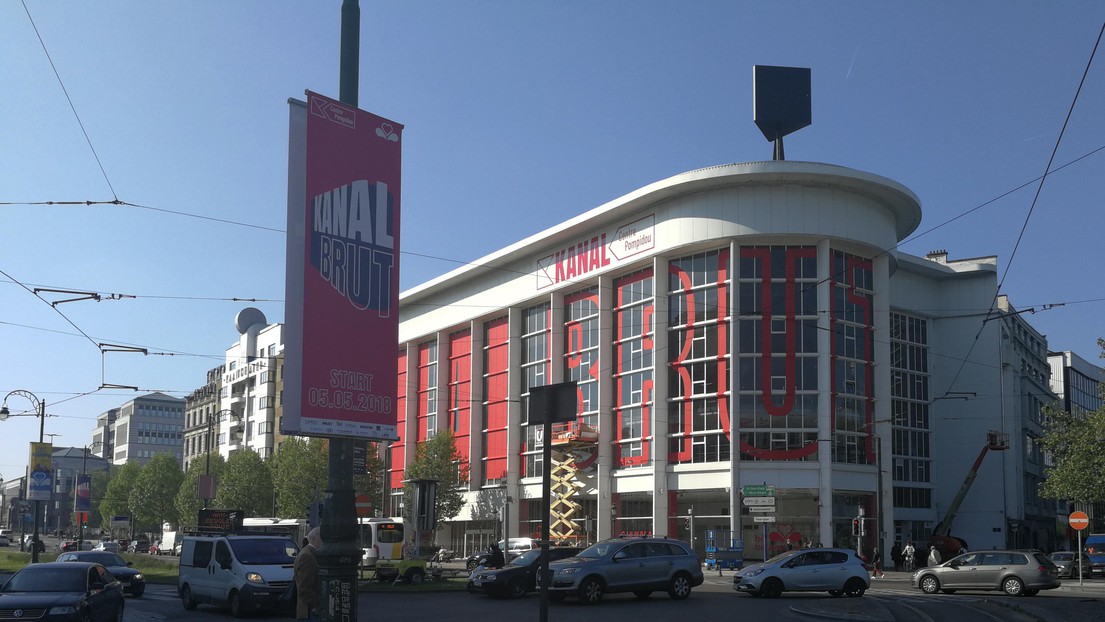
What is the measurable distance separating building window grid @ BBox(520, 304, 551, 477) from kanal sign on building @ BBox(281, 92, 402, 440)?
57.8 meters

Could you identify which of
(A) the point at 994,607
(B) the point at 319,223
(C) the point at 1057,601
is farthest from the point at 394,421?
(C) the point at 1057,601

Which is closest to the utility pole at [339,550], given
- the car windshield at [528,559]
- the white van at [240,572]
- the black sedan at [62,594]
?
the black sedan at [62,594]

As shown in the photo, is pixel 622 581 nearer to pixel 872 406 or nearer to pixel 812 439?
pixel 812 439

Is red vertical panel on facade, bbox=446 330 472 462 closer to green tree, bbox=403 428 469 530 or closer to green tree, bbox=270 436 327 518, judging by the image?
green tree, bbox=403 428 469 530

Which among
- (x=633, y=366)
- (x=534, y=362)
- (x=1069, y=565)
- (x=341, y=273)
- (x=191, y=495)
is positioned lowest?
(x=1069, y=565)

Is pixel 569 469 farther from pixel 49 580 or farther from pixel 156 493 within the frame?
pixel 156 493

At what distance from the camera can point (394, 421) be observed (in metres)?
13.3

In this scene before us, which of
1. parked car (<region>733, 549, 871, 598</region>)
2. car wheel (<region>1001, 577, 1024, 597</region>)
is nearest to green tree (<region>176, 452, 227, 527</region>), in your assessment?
parked car (<region>733, 549, 871, 598</region>)

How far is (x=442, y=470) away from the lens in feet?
241

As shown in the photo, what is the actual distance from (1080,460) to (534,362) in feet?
122

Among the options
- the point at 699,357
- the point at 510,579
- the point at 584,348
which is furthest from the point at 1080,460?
the point at 584,348

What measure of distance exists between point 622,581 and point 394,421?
15.2m

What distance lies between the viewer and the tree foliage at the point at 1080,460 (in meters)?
43.8

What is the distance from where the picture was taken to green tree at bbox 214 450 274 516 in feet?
313
